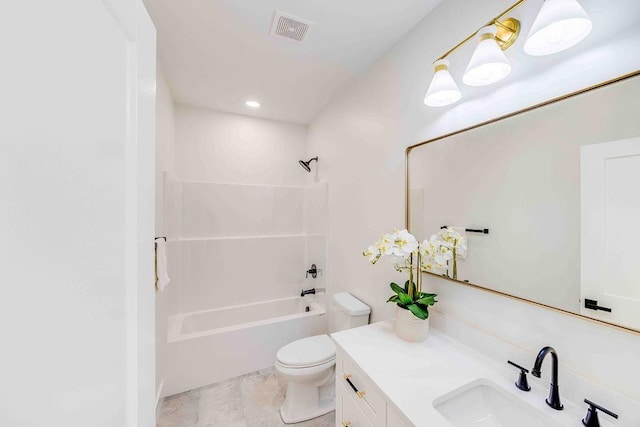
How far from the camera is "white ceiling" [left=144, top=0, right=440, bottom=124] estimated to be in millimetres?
Answer: 1346

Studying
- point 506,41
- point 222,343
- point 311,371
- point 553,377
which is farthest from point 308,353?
point 506,41

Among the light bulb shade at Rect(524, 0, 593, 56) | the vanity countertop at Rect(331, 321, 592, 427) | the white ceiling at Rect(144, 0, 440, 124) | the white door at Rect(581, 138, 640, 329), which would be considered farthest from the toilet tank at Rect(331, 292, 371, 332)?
the white ceiling at Rect(144, 0, 440, 124)

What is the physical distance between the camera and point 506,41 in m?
1.01

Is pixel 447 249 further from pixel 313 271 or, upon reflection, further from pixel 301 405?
pixel 313 271

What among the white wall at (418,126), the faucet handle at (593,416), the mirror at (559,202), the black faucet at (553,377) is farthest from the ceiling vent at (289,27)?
the faucet handle at (593,416)

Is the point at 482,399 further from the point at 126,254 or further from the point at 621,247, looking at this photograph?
the point at 126,254

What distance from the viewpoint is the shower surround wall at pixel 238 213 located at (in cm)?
262

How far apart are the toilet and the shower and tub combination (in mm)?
588

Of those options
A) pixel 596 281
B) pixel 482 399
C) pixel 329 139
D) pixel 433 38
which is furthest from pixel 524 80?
pixel 329 139

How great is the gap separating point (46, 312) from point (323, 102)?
8.36ft

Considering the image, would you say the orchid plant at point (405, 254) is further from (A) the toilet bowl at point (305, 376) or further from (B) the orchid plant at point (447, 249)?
(A) the toilet bowl at point (305, 376)

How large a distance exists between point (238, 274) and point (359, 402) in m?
2.09

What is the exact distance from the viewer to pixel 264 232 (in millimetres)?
3016

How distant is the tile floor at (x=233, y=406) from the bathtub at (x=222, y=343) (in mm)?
99
